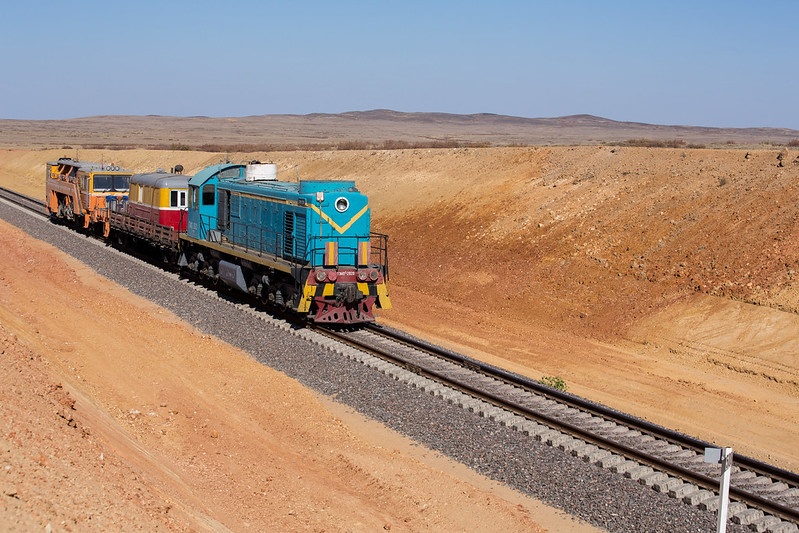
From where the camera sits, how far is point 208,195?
25.7 metres

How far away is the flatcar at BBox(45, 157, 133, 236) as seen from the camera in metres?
35.9

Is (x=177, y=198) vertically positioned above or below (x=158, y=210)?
above

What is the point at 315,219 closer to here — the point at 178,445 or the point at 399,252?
the point at 178,445

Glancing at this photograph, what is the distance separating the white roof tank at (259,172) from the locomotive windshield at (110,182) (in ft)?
45.7

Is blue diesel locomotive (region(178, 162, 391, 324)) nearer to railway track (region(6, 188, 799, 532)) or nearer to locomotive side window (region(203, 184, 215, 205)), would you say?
locomotive side window (region(203, 184, 215, 205))

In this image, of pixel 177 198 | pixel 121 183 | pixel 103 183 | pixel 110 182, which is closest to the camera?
pixel 177 198

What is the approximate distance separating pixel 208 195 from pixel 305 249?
647 centimetres

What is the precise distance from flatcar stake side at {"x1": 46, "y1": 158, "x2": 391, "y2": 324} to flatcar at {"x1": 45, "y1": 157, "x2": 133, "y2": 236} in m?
4.58

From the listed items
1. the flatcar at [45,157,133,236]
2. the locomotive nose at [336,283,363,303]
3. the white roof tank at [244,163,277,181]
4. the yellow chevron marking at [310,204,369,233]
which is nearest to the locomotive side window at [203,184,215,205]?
the white roof tank at [244,163,277,181]

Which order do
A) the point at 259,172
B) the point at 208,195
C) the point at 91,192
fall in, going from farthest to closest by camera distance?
the point at 91,192, the point at 208,195, the point at 259,172

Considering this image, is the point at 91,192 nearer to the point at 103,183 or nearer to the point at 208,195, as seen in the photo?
the point at 103,183

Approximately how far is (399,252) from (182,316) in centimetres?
1517

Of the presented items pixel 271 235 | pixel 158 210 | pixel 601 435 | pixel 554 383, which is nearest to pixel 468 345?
pixel 554 383

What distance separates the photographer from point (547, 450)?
13.0 meters
